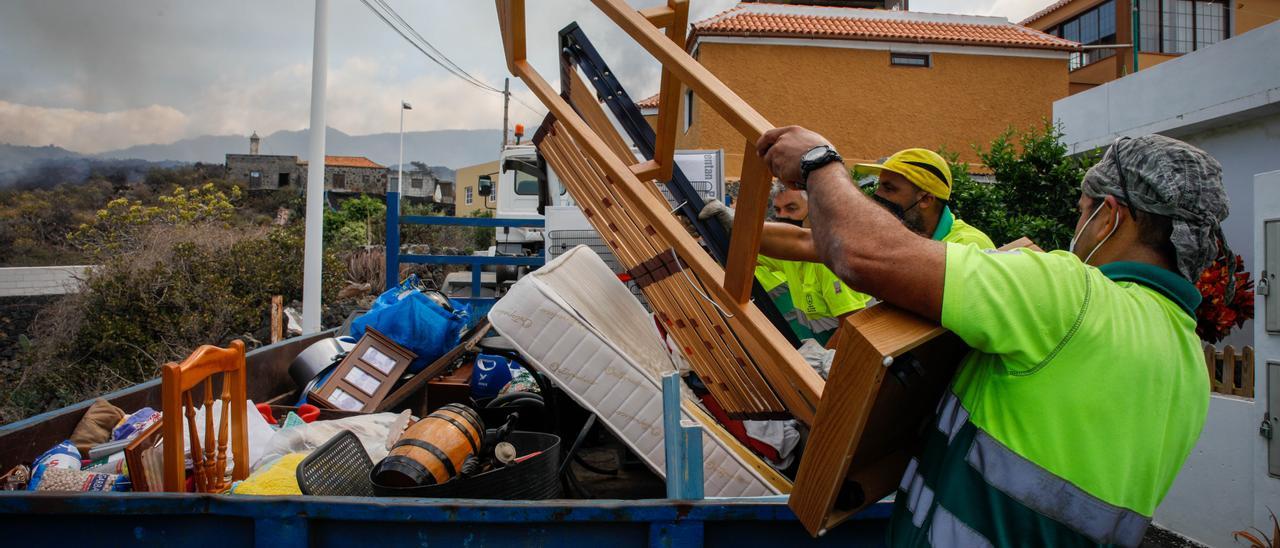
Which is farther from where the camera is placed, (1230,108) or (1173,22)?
(1173,22)

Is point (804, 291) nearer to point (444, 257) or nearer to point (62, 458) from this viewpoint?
point (62, 458)

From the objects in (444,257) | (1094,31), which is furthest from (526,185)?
(1094,31)

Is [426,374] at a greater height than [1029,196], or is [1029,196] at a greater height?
[1029,196]

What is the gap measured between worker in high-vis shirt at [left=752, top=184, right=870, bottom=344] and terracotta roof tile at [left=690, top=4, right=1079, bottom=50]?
12.7 meters

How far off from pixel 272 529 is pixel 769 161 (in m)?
1.36

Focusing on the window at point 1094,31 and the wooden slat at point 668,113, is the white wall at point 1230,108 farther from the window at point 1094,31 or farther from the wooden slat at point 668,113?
the window at point 1094,31

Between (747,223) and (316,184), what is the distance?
19.9ft

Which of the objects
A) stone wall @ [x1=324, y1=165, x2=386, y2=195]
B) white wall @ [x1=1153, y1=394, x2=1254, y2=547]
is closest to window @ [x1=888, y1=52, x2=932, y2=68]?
white wall @ [x1=1153, y1=394, x2=1254, y2=547]

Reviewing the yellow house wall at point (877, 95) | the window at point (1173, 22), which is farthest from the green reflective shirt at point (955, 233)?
the window at point (1173, 22)

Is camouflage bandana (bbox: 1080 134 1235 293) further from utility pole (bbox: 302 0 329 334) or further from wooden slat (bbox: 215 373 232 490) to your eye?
utility pole (bbox: 302 0 329 334)

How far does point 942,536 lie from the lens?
46.7 inches

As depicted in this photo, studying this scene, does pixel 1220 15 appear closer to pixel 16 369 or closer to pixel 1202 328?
pixel 1202 328

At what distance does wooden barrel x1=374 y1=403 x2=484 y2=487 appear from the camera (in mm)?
1865

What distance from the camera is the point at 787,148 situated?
1.28 meters
